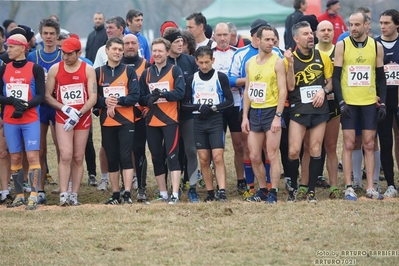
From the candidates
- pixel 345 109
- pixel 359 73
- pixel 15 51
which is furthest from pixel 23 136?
pixel 359 73

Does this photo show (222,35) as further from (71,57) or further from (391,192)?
(391,192)

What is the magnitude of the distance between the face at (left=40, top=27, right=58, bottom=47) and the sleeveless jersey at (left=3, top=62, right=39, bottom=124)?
2.30 ft

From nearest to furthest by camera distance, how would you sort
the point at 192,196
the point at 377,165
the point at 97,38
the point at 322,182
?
the point at 192,196 < the point at 377,165 < the point at 322,182 < the point at 97,38

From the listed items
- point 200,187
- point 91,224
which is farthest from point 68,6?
point 91,224

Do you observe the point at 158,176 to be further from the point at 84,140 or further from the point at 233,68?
the point at 233,68

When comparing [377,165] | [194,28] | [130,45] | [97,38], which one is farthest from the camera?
[97,38]

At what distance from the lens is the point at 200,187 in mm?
12078

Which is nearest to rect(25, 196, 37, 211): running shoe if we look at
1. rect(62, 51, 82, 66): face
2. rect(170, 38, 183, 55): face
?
rect(62, 51, 82, 66): face

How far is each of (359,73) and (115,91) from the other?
10.0 ft

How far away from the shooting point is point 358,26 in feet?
32.4

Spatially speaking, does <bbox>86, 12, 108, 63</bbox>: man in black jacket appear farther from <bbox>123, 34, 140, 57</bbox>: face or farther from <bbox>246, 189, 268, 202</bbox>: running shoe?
<bbox>246, 189, 268, 202</bbox>: running shoe

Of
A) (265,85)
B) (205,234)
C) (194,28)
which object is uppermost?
(194,28)

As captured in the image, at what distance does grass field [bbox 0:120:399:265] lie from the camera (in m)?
7.52

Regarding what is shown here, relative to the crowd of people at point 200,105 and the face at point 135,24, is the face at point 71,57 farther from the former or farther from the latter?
the face at point 135,24
